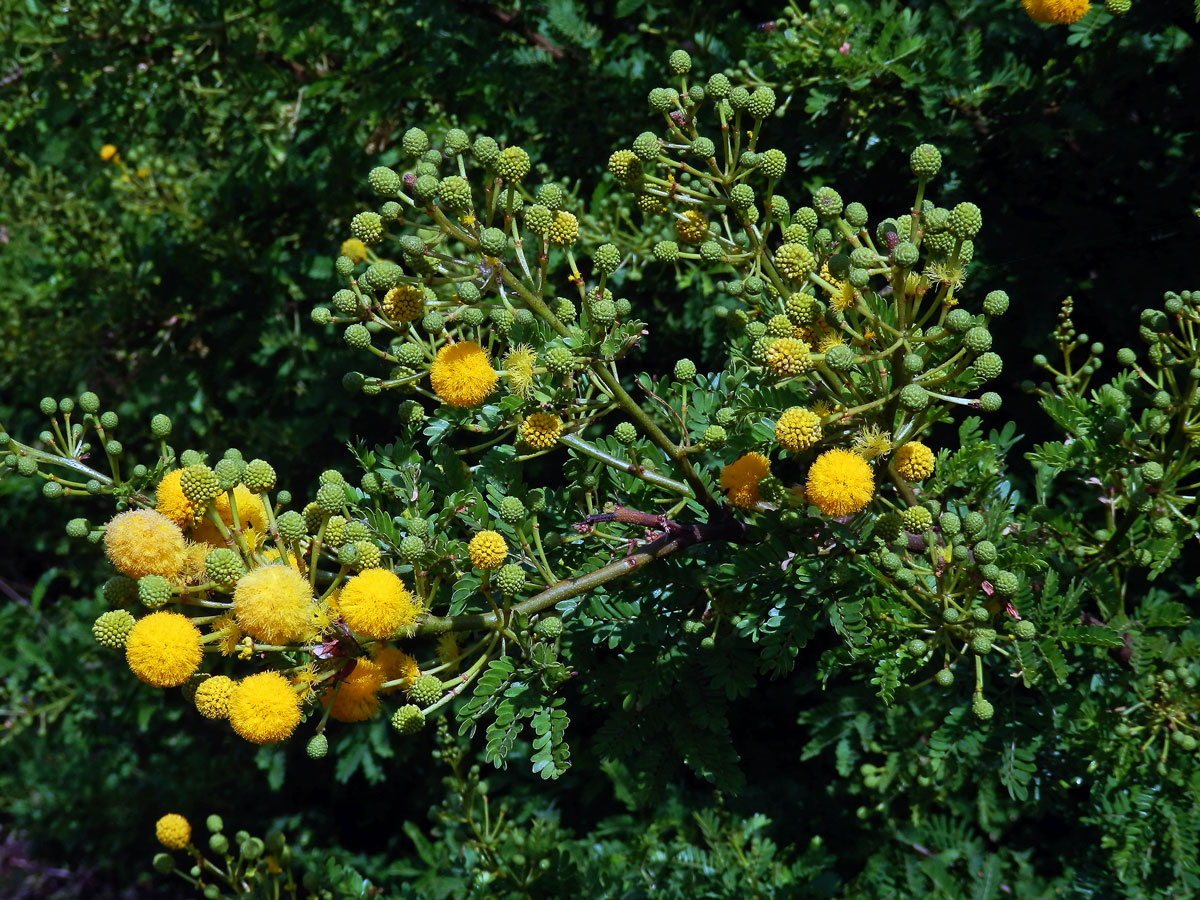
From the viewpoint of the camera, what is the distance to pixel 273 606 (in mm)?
1909

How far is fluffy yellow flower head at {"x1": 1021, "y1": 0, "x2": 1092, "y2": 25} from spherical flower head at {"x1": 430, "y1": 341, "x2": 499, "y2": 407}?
1884 mm

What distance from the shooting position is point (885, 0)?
317 centimetres

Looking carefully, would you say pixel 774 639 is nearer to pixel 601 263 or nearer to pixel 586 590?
pixel 586 590

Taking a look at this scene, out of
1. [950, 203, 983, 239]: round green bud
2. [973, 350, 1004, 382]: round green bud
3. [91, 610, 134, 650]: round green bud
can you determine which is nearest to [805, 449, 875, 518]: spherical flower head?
[973, 350, 1004, 382]: round green bud

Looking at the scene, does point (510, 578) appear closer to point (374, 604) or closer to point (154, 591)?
point (374, 604)

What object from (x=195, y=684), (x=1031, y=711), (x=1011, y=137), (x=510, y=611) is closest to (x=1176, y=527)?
(x=1031, y=711)

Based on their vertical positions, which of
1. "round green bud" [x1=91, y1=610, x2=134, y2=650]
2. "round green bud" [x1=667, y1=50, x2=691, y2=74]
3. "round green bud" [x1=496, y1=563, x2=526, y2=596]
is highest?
"round green bud" [x1=667, y1=50, x2=691, y2=74]

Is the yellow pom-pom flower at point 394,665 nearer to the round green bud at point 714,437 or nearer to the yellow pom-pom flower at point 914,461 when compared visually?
the round green bud at point 714,437

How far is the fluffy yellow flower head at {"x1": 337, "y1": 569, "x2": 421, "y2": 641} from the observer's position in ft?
6.35

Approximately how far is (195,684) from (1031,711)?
2101 millimetres

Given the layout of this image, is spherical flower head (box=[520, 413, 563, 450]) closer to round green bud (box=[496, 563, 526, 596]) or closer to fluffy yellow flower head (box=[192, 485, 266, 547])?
round green bud (box=[496, 563, 526, 596])

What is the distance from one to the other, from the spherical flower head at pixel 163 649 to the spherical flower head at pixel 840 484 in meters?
1.27

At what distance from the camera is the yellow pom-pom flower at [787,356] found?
1891 millimetres

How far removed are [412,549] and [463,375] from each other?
38cm
